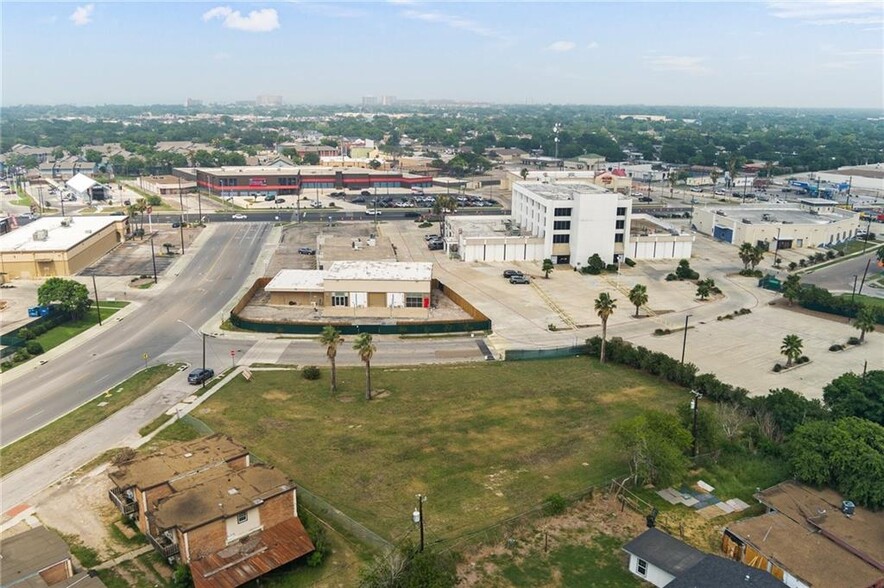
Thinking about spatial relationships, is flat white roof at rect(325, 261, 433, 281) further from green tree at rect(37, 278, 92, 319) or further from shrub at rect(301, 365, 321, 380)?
green tree at rect(37, 278, 92, 319)

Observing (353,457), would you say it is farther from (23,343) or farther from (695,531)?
(23,343)

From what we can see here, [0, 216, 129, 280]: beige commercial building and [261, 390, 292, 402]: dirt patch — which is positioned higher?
[0, 216, 129, 280]: beige commercial building

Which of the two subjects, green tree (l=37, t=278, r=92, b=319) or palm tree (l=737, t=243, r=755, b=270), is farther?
palm tree (l=737, t=243, r=755, b=270)

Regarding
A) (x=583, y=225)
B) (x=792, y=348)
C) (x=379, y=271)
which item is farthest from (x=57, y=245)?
(x=792, y=348)

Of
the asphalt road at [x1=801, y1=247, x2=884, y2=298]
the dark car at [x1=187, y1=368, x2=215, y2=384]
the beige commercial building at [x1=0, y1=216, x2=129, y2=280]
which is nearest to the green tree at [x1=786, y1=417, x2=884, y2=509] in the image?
the dark car at [x1=187, y1=368, x2=215, y2=384]

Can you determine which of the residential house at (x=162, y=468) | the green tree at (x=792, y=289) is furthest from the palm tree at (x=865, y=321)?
the residential house at (x=162, y=468)

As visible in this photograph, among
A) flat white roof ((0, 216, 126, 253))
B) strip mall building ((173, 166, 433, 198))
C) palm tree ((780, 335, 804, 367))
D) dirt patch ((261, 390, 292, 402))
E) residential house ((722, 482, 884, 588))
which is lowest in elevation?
dirt patch ((261, 390, 292, 402))

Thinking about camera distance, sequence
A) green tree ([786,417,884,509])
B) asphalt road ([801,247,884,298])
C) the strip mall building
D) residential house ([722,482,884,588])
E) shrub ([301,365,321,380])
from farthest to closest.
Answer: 1. the strip mall building
2. asphalt road ([801,247,884,298])
3. shrub ([301,365,321,380])
4. green tree ([786,417,884,509])
5. residential house ([722,482,884,588])

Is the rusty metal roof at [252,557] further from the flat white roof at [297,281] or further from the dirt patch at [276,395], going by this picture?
the flat white roof at [297,281]
